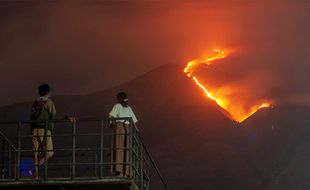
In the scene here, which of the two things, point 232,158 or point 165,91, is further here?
point 232,158

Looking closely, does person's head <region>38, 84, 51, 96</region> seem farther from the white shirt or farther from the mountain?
the mountain

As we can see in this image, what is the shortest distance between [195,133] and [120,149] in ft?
104

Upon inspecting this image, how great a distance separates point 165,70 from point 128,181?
2490 centimetres

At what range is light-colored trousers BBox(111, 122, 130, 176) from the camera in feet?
53.2

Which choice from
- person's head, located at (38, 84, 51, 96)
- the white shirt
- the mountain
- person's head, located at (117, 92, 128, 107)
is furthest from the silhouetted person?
the mountain

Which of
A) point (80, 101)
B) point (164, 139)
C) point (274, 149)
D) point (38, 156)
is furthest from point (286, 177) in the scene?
point (38, 156)

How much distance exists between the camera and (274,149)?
54938 millimetres

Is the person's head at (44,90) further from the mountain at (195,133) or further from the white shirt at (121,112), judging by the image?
the mountain at (195,133)

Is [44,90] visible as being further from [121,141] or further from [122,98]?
[121,141]

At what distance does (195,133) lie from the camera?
1882 inches

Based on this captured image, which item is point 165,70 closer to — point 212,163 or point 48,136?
point 212,163

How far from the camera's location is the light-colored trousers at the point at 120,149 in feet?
53.2

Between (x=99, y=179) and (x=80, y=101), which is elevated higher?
(x=80, y=101)

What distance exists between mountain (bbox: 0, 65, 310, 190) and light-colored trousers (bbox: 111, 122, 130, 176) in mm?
22428
